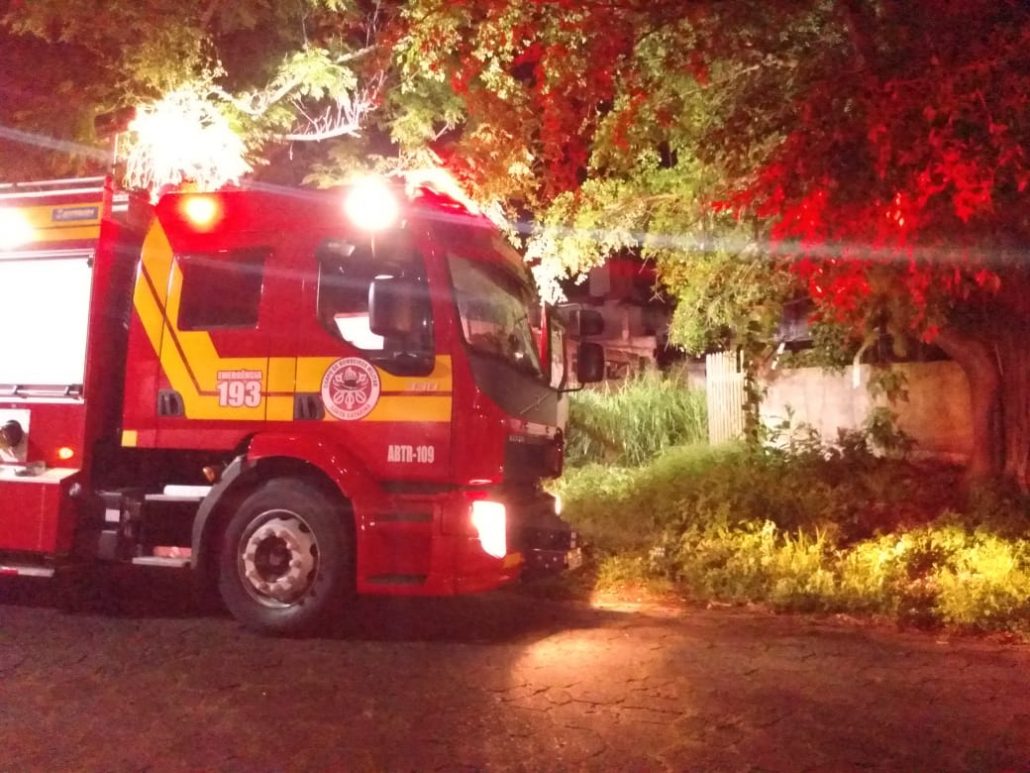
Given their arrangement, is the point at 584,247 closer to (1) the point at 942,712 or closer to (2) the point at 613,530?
(2) the point at 613,530

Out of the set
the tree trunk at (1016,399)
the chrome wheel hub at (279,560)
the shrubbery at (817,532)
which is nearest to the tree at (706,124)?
the tree trunk at (1016,399)

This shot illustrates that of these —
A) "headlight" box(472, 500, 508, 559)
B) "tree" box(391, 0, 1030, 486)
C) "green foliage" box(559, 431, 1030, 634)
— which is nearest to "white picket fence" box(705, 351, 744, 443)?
"tree" box(391, 0, 1030, 486)

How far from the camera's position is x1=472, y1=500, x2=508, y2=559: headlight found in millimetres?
6578

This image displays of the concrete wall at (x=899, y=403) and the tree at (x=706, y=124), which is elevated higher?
the tree at (x=706, y=124)

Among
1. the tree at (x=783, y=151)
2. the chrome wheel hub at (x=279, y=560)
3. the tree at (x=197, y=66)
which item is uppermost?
the tree at (x=197, y=66)

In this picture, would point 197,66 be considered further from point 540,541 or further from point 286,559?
point 540,541

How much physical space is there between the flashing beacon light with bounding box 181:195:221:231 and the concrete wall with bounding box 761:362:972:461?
795 centimetres

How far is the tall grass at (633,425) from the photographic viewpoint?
14438 mm

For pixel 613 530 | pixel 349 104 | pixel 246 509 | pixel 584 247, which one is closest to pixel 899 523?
pixel 613 530

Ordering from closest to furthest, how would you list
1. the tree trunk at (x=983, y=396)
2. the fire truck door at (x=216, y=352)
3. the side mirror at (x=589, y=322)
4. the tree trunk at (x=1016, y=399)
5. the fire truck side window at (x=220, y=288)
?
1. the fire truck door at (x=216, y=352)
2. the fire truck side window at (x=220, y=288)
3. the side mirror at (x=589, y=322)
4. the tree trunk at (x=1016, y=399)
5. the tree trunk at (x=983, y=396)

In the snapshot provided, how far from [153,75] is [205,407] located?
5.51 m

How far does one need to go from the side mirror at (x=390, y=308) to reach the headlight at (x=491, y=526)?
1.19 meters

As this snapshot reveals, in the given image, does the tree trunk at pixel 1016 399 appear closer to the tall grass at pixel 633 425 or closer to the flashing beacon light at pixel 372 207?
the tall grass at pixel 633 425

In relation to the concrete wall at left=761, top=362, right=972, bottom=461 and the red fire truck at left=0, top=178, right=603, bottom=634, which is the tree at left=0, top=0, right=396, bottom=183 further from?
the concrete wall at left=761, top=362, right=972, bottom=461
